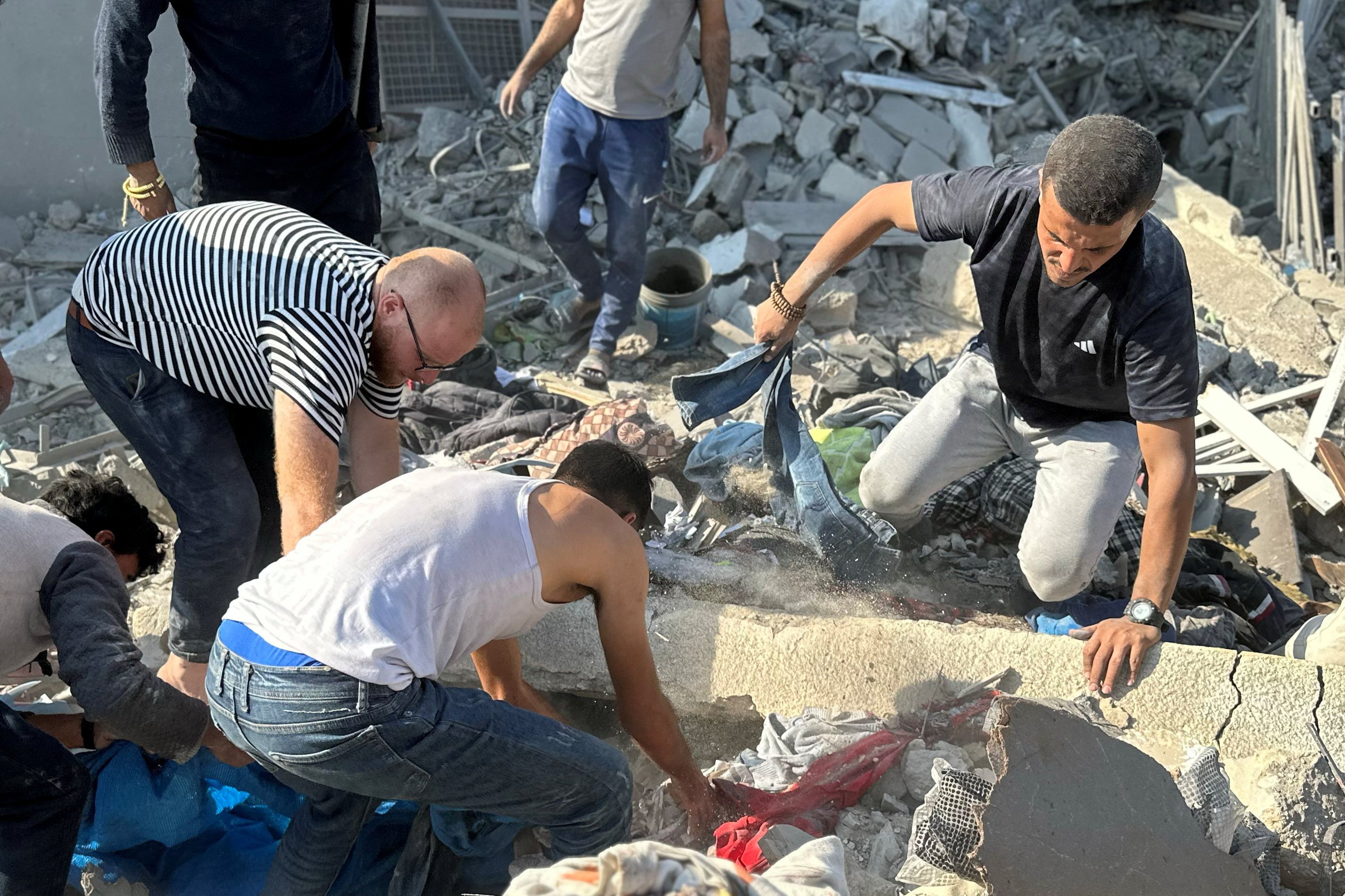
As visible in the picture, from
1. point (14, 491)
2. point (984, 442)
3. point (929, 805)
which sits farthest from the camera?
point (14, 491)

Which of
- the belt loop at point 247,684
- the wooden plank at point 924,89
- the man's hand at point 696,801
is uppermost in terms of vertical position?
the belt loop at point 247,684

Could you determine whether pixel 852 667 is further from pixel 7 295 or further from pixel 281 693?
pixel 7 295

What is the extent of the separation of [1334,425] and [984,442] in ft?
9.37

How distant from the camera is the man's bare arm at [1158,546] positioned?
3.12 meters

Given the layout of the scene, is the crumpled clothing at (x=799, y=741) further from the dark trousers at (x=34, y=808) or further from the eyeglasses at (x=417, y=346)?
the dark trousers at (x=34, y=808)

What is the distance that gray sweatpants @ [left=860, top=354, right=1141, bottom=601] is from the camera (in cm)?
360

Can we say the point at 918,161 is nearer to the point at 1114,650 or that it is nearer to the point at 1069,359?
the point at 1069,359

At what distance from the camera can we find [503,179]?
7.82 meters

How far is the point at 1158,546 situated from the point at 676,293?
13.3 feet

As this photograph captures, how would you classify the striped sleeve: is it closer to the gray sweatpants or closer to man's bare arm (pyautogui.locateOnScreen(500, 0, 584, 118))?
the gray sweatpants

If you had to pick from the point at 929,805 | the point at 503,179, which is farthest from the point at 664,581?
the point at 503,179

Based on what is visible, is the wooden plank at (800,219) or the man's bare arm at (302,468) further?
the wooden plank at (800,219)

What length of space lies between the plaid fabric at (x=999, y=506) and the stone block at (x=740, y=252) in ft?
9.94

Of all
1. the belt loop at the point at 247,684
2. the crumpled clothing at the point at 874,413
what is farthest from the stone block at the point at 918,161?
the belt loop at the point at 247,684
